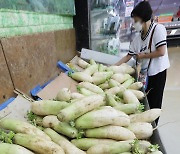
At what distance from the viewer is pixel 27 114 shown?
119 cm

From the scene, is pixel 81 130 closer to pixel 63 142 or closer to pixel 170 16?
pixel 63 142

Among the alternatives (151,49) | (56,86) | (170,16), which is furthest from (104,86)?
(170,16)

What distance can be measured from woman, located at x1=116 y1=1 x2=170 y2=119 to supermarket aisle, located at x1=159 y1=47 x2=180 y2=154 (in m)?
0.41

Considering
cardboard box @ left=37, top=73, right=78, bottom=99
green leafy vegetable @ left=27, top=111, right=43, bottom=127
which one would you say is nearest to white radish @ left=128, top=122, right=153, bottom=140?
green leafy vegetable @ left=27, top=111, right=43, bottom=127

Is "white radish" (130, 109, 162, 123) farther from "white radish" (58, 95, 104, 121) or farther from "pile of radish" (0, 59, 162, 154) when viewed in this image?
"white radish" (58, 95, 104, 121)

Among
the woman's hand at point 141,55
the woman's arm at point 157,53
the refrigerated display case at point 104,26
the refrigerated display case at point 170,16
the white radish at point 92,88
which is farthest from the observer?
the refrigerated display case at point 170,16

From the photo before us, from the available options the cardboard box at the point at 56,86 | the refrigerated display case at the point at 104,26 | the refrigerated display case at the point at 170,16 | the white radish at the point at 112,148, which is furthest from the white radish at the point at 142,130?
the refrigerated display case at the point at 170,16

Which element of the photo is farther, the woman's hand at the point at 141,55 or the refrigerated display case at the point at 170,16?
the refrigerated display case at the point at 170,16

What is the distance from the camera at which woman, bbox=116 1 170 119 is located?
1903 millimetres

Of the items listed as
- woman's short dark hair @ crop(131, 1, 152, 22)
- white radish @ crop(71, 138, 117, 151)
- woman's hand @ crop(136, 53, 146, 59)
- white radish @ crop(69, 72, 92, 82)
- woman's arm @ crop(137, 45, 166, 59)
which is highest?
woman's short dark hair @ crop(131, 1, 152, 22)

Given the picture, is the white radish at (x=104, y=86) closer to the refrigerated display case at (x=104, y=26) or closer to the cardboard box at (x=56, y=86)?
the cardboard box at (x=56, y=86)

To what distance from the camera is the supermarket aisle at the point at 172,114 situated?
82.9 inches

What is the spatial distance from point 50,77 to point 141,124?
1.17m

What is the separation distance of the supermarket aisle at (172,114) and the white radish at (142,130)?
82 millimetres
